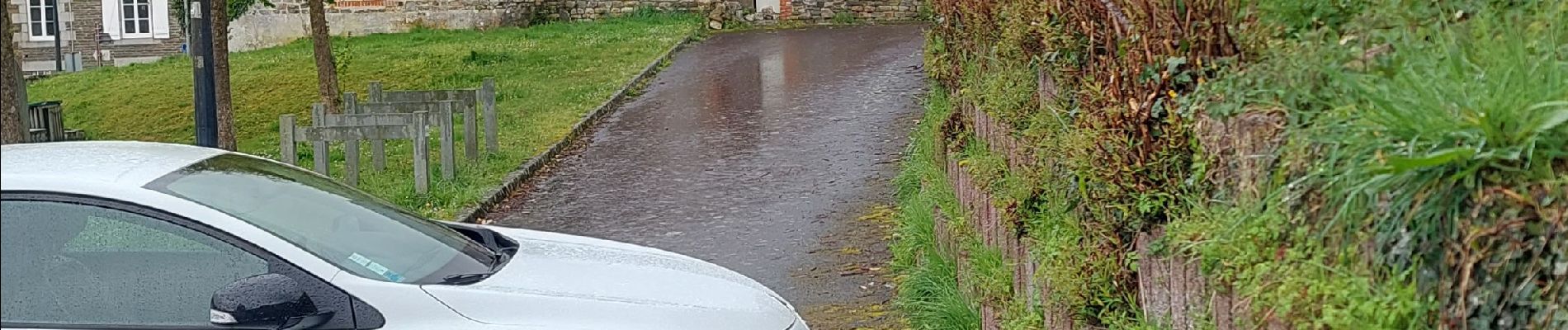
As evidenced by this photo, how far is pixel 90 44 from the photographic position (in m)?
36.4

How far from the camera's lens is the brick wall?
35906mm

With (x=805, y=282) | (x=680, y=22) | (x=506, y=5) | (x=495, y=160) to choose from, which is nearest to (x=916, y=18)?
(x=680, y=22)

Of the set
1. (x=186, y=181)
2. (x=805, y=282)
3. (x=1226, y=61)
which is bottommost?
(x=805, y=282)

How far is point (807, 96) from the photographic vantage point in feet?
60.9

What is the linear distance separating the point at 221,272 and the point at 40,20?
35.3 m

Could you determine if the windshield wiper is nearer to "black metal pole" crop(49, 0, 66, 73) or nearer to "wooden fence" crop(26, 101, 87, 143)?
"wooden fence" crop(26, 101, 87, 143)

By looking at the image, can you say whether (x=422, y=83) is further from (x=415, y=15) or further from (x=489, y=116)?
(x=415, y=15)

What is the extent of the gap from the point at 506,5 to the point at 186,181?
2707cm

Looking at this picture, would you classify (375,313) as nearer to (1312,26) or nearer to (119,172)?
(119,172)

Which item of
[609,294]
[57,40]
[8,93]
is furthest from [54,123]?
[57,40]

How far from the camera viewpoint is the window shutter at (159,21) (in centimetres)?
3650

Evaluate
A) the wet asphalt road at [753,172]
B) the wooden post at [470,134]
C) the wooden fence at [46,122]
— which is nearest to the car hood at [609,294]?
the wet asphalt road at [753,172]

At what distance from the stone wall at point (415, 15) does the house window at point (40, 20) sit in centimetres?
752

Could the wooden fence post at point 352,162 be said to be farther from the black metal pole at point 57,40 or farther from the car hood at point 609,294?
the black metal pole at point 57,40
